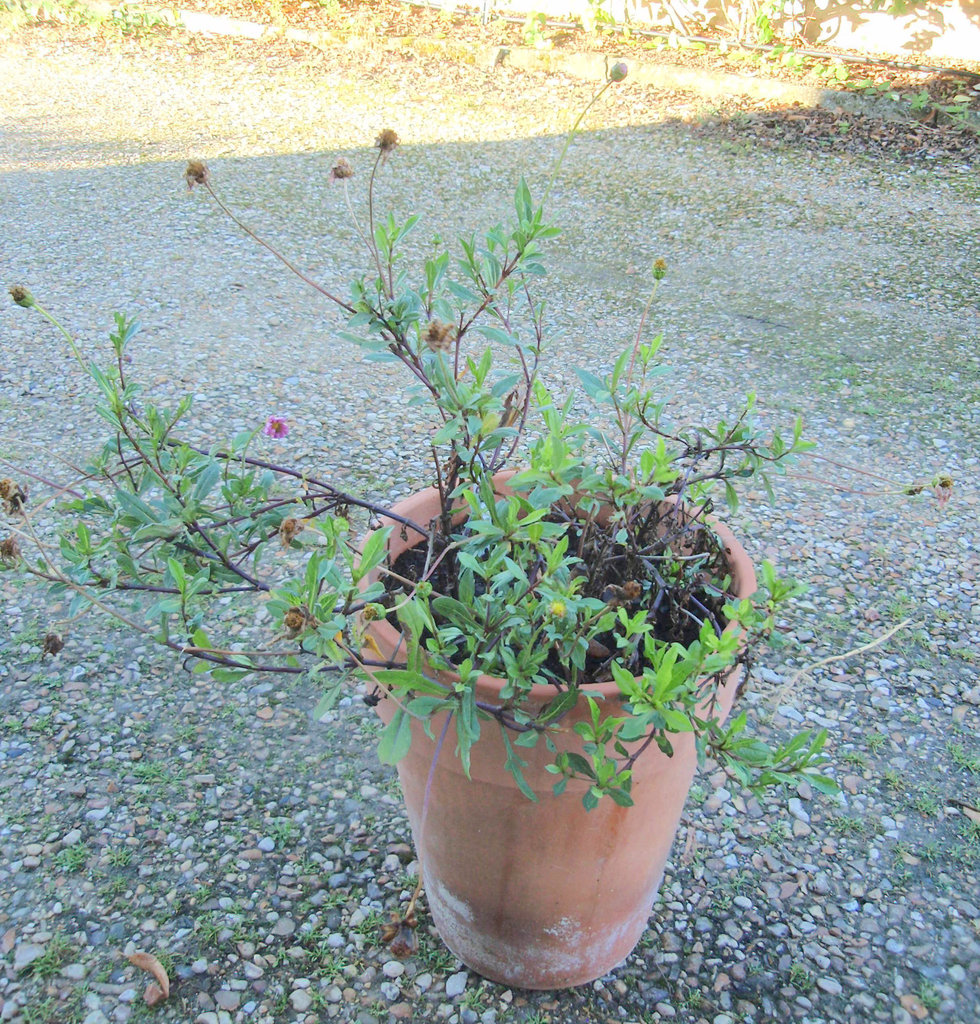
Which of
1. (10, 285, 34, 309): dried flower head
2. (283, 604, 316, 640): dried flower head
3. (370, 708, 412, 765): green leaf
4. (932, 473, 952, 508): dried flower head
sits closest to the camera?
(283, 604, 316, 640): dried flower head

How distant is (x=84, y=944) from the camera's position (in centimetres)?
196

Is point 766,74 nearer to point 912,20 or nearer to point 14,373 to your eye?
point 912,20

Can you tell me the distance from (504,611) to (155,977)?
1136 millimetres

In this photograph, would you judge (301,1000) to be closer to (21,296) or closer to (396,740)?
(396,740)

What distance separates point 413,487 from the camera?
3.34 meters

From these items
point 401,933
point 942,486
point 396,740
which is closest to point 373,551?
point 396,740

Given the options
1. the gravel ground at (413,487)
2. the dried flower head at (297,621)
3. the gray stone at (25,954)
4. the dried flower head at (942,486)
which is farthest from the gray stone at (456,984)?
the dried flower head at (942,486)

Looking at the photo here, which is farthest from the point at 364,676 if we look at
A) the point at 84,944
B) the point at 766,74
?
the point at 766,74

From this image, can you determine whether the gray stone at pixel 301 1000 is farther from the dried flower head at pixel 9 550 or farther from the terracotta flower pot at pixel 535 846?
the dried flower head at pixel 9 550

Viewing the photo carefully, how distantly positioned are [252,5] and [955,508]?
8.08 m

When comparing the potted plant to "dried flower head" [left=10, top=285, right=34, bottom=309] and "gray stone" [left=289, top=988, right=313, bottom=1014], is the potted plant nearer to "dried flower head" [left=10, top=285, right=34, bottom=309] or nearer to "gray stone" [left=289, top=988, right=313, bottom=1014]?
"dried flower head" [left=10, top=285, right=34, bottom=309]

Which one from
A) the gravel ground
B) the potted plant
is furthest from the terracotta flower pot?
the gravel ground

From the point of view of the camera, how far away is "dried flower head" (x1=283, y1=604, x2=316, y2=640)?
1189 mm

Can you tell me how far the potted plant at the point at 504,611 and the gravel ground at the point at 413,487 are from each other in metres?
0.29
